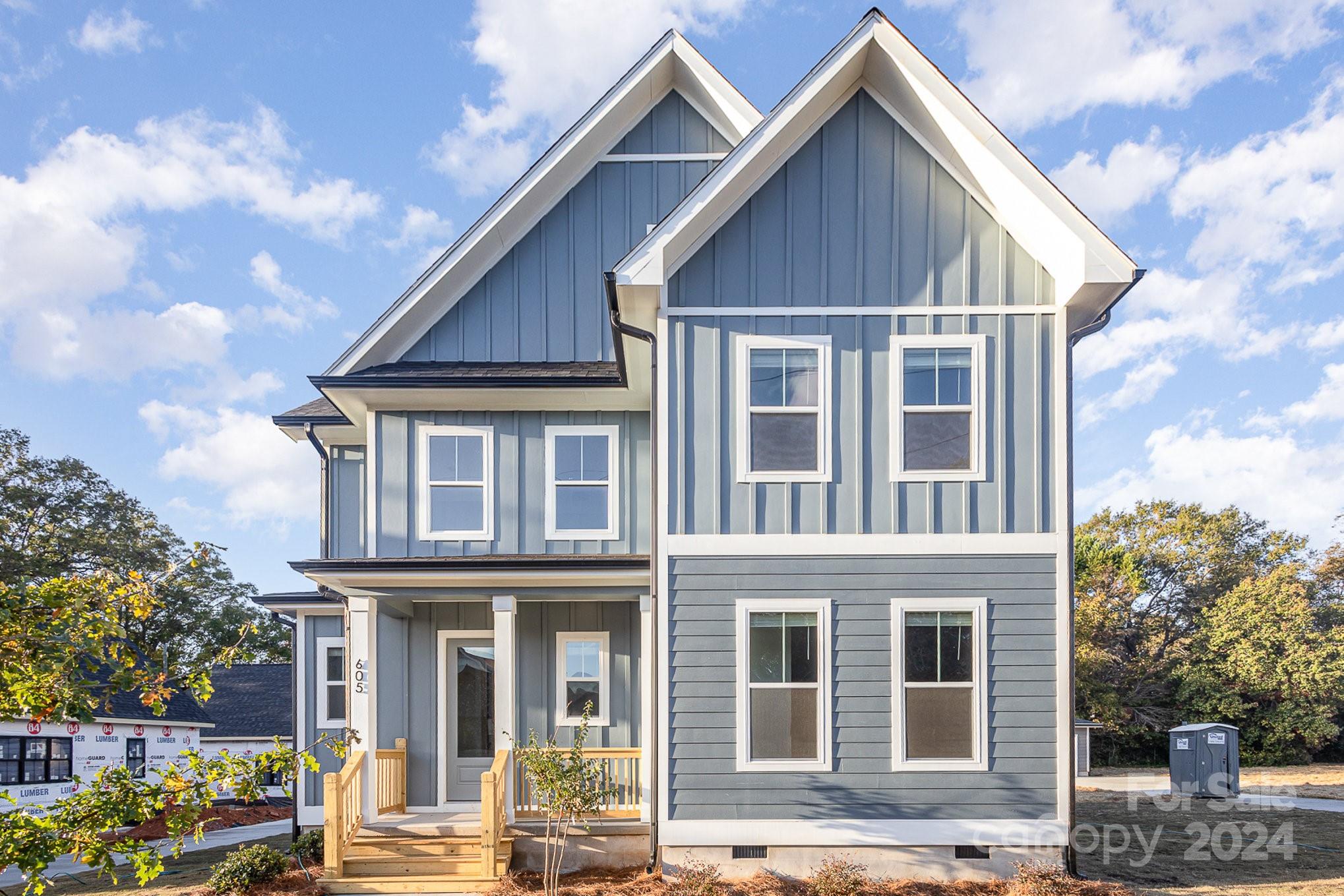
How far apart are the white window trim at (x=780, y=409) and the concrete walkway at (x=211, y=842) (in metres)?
8.17

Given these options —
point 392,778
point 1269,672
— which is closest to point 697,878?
point 392,778

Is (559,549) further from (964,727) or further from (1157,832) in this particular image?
(1157,832)

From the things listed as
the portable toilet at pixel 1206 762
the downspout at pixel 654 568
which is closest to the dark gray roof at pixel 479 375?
the downspout at pixel 654 568

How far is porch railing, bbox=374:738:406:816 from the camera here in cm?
1055

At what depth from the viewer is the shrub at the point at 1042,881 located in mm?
8245

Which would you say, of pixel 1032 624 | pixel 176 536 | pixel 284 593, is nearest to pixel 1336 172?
pixel 1032 624

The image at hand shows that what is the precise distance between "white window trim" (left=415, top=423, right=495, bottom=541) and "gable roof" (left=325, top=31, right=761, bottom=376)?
50.6 inches

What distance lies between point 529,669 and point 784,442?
4697mm

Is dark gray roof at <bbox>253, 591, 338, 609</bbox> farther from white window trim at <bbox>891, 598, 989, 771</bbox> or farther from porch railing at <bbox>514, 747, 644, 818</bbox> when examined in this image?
white window trim at <bbox>891, 598, 989, 771</bbox>

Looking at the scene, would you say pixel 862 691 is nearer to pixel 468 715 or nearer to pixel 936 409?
pixel 936 409

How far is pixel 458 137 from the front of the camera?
15.6 m

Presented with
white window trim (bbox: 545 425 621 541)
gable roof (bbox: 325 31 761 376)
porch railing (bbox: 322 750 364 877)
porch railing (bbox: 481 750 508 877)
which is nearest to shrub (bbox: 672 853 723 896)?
porch railing (bbox: 481 750 508 877)

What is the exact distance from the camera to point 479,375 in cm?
1141

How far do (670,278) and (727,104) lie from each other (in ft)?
12.4
